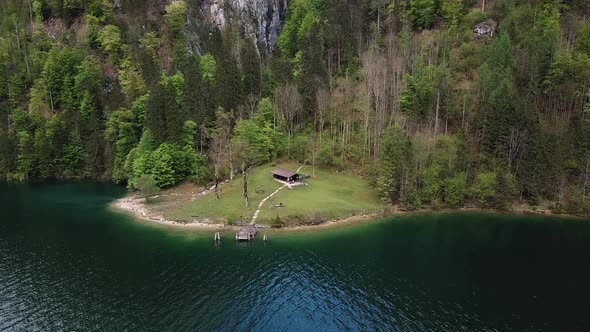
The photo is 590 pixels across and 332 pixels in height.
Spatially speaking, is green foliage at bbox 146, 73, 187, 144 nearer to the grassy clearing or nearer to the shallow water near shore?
the grassy clearing

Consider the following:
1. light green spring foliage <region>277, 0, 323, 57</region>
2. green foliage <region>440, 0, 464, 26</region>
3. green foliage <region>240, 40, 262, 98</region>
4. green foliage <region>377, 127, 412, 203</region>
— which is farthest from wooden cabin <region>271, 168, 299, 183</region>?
green foliage <region>440, 0, 464, 26</region>

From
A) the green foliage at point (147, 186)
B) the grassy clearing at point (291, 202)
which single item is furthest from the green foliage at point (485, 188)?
the green foliage at point (147, 186)

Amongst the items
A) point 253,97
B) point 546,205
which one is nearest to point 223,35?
point 253,97

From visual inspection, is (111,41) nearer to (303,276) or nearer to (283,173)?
(283,173)

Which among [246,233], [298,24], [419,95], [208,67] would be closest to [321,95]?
[419,95]

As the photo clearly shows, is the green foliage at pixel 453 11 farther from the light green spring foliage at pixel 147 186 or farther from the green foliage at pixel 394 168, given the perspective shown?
the light green spring foliage at pixel 147 186

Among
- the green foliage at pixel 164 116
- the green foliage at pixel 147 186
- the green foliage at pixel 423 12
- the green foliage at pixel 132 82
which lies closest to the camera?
the green foliage at pixel 147 186

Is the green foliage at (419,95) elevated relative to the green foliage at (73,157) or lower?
elevated
